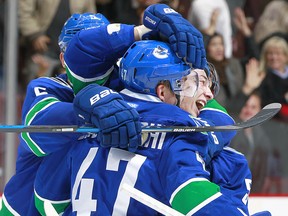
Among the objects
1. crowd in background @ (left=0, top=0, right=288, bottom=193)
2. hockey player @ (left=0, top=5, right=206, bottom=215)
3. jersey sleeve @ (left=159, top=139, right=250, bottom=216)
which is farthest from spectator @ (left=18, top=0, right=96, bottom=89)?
jersey sleeve @ (left=159, top=139, right=250, bottom=216)

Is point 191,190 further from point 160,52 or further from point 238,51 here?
point 238,51

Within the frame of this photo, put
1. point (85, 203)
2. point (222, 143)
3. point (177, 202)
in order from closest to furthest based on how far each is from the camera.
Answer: point (177, 202), point (85, 203), point (222, 143)

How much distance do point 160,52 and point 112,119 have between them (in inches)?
9.4

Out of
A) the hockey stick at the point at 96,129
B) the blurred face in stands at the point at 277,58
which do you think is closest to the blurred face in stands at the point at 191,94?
the hockey stick at the point at 96,129

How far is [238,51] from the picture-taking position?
452 centimetres

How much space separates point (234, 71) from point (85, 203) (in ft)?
8.52

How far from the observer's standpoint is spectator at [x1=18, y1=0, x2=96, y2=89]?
4320mm

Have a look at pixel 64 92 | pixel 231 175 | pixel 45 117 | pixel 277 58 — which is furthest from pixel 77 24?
pixel 277 58

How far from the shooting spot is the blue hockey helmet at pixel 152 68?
2.00 metres

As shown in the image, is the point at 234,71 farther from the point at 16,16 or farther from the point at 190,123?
the point at 190,123

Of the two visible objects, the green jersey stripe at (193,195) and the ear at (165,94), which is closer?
the green jersey stripe at (193,195)

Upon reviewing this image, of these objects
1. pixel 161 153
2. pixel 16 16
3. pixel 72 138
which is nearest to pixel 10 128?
pixel 72 138

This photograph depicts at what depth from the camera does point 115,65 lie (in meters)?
2.28

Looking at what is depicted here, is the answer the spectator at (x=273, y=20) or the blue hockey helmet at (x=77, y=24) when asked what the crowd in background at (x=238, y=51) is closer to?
the spectator at (x=273, y=20)
